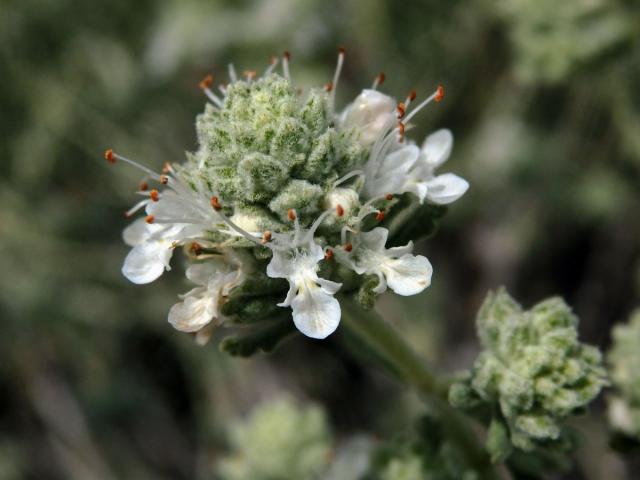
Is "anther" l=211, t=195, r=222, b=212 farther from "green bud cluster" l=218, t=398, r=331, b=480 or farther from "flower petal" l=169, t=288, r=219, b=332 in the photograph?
"green bud cluster" l=218, t=398, r=331, b=480

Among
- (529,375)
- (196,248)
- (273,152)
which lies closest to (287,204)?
(273,152)

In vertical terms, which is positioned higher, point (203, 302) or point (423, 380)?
point (423, 380)

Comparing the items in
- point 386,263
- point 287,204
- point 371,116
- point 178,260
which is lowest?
point 386,263

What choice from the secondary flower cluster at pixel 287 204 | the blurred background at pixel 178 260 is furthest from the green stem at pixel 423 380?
the blurred background at pixel 178 260

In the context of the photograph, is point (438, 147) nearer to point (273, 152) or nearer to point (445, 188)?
point (445, 188)

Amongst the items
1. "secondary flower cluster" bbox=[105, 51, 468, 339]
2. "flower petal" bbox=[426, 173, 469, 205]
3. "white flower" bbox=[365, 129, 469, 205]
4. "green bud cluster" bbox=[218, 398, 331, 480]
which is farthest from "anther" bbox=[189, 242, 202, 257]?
"green bud cluster" bbox=[218, 398, 331, 480]

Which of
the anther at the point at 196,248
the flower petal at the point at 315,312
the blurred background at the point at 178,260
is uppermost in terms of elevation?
the blurred background at the point at 178,260

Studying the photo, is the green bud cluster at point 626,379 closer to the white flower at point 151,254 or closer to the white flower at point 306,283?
the white flower at point 306,283

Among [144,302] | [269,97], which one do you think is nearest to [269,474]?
[269,97]
